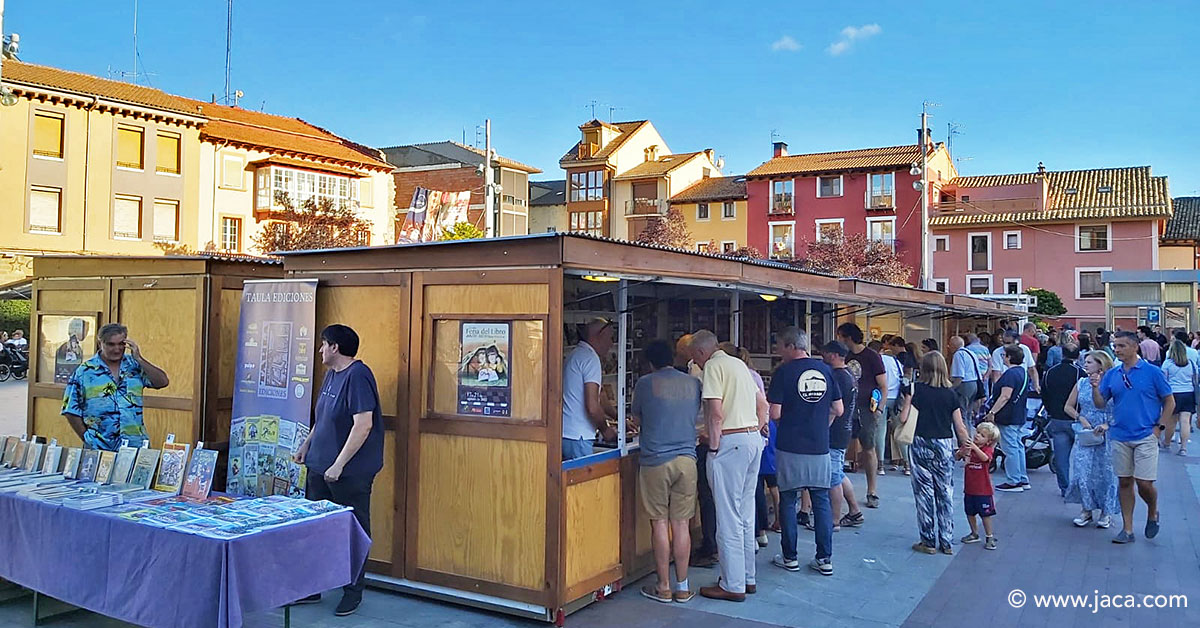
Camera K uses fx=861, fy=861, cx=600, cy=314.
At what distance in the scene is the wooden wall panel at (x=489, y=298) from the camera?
516 cm

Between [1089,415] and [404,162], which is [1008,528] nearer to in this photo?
[1089,415]

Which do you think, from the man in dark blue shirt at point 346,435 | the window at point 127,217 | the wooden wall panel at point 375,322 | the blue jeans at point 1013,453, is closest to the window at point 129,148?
the window at point 127,217

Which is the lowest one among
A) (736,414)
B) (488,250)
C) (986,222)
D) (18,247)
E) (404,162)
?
(736,414)

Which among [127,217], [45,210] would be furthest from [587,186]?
[45,210]

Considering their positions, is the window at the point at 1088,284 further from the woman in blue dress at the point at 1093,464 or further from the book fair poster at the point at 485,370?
the book fair poster at the point at 485,370

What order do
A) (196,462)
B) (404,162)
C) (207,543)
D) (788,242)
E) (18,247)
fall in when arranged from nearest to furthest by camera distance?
(207,543)
(196,462)
(18,247)
(788,242)
(404,162)

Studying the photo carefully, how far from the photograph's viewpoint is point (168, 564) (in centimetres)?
401

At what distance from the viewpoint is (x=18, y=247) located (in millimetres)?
28391

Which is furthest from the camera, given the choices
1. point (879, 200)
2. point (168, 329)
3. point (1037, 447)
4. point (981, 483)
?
point (879, 200)

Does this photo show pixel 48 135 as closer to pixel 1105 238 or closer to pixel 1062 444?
pixel 1062 444

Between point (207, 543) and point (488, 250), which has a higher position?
point (488, 250)

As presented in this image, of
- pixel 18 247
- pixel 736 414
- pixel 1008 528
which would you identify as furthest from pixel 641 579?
pixel 18 247

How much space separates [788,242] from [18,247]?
109 ft

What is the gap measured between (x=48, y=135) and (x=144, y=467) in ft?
98.9
